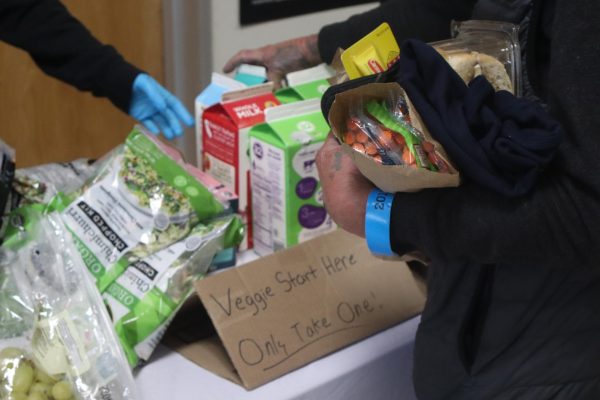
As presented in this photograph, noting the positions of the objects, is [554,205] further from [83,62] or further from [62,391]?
[83,62]

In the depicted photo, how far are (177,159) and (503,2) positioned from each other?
24.6 inches

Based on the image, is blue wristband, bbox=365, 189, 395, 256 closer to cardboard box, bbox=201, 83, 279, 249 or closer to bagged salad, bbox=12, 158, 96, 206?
cardboard box, bbox=201, 83, 279, 249

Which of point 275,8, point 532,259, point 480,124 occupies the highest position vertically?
point 480,124

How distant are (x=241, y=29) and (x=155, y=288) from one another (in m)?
1.39

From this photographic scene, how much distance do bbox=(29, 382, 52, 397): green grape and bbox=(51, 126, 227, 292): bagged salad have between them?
0.18m

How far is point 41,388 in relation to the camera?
3.00 feet

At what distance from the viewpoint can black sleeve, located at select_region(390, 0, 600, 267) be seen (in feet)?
2.06

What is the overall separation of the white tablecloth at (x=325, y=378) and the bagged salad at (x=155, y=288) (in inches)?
1.7

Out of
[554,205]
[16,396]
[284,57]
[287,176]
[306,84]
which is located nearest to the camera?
[554,205]

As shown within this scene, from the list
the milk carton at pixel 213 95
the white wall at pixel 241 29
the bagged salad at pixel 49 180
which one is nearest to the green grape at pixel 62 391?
the bagged salad at pixel 49 180

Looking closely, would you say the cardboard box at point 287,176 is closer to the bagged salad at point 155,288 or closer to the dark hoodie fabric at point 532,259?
the bagged salad at point 155,288

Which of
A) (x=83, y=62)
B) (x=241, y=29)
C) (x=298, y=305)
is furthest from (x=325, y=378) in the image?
(x=241, y=29)

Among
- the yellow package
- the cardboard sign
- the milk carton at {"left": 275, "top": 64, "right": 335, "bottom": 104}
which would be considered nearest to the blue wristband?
the yellow package

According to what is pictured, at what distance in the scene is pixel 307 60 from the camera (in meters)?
1.45
